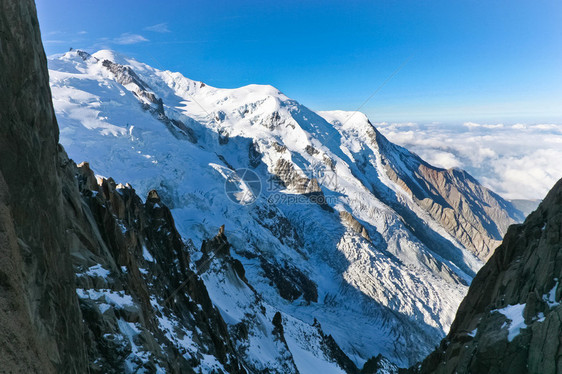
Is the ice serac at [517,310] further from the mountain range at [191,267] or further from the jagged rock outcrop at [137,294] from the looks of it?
the jagged rock outcrop at [137,294]

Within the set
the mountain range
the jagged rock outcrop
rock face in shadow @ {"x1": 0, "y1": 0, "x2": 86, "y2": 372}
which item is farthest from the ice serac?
rock face in shadow @ {"x1": 0, "y1": 0, "x2": 86, "y2": 372}

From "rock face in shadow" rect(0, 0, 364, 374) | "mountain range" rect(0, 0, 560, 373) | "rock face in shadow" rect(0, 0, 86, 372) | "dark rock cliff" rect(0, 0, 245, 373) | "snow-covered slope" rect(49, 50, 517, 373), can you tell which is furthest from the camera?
"snow-covered slope" rect(49, 50, 517, 373)

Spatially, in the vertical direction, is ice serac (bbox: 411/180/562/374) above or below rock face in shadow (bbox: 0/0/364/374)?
below

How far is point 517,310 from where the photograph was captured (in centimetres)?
1708

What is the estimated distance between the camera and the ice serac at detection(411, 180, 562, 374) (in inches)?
543

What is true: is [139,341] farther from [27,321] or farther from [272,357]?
[272,357]

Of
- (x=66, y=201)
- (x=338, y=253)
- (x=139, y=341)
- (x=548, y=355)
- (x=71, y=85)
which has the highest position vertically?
(x=71, y=85)

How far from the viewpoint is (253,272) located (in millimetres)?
88625

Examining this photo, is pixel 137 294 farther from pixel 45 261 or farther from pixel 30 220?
pixel 30 220

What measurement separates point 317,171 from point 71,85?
111m

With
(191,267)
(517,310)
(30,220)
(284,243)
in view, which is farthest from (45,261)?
(284,243)

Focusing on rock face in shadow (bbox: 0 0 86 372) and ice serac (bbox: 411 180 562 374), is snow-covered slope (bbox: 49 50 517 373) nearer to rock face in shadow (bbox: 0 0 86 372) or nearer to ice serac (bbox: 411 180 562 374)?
ice serac (bbox: 411 180 562 374)

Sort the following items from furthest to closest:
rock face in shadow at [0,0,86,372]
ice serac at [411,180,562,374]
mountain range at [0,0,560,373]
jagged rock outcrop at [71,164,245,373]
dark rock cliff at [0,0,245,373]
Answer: jagged rock outcrop at [71,164,245,373]
ice serac at [411,180,562,374]
mountain range at [0,0,560,373]
dark rock cliff at [0,0,245,373]
rock face in shadow at [0,0,86,372]

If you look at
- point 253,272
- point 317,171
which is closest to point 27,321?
point 253,272
